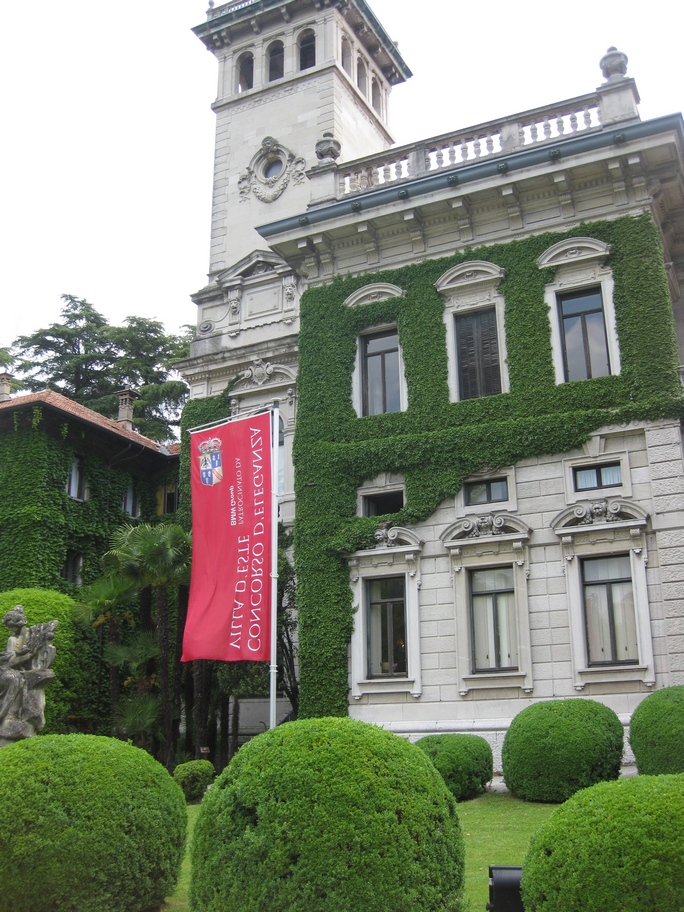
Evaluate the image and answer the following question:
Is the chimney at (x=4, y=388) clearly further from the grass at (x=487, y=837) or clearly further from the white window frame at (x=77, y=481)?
the grass at (x=487, y=837)

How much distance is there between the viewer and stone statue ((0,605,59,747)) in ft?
51.4

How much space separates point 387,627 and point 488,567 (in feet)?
9.22

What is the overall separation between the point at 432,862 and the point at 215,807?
179cm

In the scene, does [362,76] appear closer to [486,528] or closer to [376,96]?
[376,96]

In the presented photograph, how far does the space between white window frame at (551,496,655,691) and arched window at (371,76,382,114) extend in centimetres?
2615

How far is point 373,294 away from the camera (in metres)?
25.0

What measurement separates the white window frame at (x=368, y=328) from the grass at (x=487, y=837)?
1083 cm

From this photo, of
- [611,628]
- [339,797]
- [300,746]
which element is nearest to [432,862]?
[339,797]

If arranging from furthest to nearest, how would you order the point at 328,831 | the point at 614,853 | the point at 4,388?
the point at 4,388 → the point at 328,831 → the point at 614,853

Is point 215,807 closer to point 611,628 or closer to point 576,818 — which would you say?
point 576,818

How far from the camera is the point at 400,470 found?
75.4 ft

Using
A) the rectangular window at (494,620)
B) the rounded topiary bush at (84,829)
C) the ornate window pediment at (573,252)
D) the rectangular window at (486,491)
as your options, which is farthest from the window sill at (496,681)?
the rounded topiary bush at (84,829)

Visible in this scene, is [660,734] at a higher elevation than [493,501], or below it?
below

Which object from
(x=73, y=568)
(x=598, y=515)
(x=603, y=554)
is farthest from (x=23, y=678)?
Answer: (x=73, y=568)
